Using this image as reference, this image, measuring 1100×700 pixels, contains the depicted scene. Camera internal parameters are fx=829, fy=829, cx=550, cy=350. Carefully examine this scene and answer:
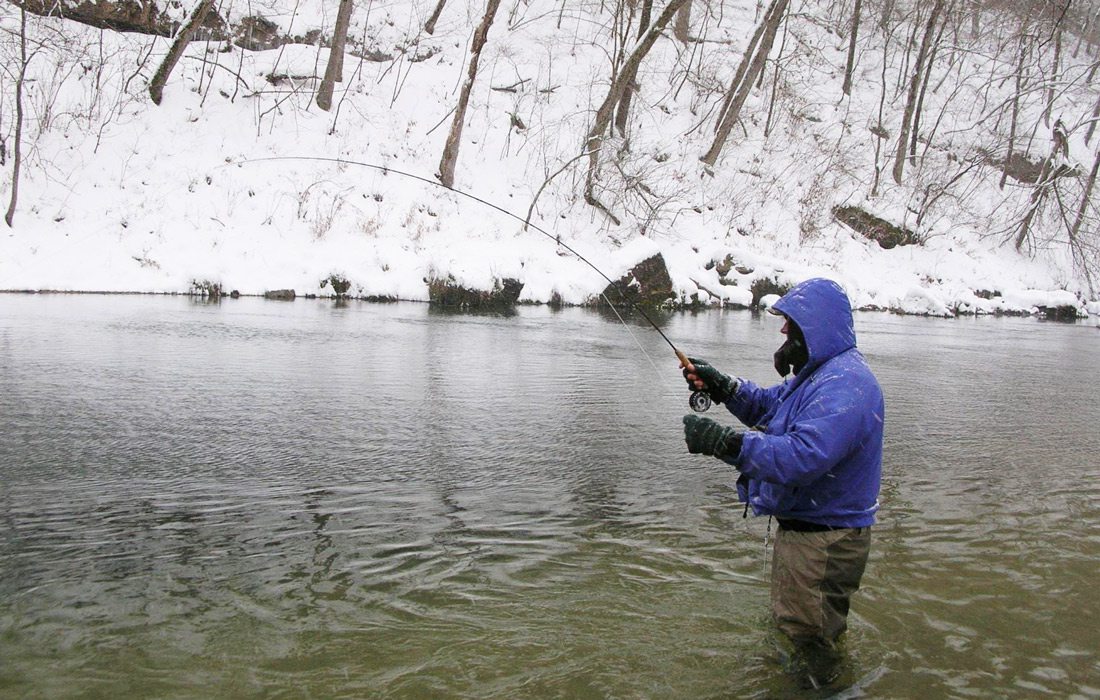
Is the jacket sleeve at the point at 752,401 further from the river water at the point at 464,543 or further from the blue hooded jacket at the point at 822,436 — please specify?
the river water at the point at 464,543

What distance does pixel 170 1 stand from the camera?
24594 mm

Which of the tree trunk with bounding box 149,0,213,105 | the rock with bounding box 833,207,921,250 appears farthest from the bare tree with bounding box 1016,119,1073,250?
the rock with bounding box 833,207,921,250

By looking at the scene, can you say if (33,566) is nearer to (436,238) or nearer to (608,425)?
(608,425)

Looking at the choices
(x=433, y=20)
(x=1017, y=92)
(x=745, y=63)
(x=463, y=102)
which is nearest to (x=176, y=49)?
(x=463, y=102)

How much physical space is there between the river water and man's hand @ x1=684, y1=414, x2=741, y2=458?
34.2 inches

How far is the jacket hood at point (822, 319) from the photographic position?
317 cm

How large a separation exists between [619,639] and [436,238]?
692 inches

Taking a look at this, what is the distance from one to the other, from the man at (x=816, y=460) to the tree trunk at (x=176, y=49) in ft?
70.1

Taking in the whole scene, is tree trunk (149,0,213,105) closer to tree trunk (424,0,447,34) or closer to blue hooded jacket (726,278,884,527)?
tree trunk (424,0,447,34)

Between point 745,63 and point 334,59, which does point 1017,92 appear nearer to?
point 334,59

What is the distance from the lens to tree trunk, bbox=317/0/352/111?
75.9 ft

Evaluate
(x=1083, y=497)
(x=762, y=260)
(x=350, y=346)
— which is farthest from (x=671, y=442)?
(x=762, y=260)

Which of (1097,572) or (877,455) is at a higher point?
(877,455)

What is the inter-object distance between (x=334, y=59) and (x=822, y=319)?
22935mm
